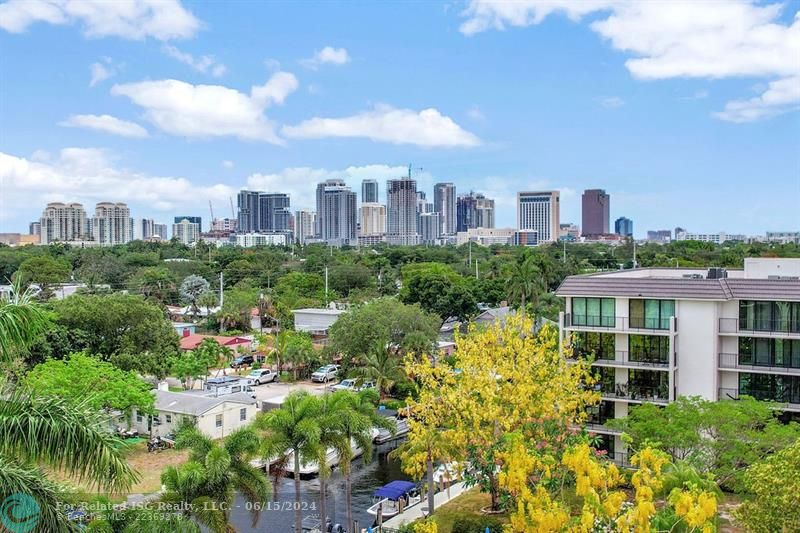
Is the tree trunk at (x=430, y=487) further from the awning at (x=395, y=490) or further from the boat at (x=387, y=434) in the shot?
the boat at (x=387, y=434)

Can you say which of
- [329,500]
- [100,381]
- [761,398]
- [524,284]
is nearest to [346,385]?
[100,381]

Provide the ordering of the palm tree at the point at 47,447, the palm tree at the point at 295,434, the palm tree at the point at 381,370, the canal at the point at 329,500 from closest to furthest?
1. the palm tree at the point at 47,447
2. the palm tree at the point at 295,434
3. the canal at the point at 329,500
4. the palm tree at the point at 381,370

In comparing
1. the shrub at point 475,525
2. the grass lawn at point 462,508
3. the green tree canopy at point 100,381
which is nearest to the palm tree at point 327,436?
Answer: the grass lawn at point 462,508

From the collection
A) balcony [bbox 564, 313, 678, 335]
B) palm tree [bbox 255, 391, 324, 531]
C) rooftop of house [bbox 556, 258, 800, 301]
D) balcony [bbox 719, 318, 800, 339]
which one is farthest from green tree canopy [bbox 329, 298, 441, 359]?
palm tree [bbox 255, 391, 324, 531]

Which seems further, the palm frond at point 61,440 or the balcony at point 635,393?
the balcony at point 635,393

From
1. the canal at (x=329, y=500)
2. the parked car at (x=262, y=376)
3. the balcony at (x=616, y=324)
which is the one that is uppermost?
the balcony at (x=616, y=324)

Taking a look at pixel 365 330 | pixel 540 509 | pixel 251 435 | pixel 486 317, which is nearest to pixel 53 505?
pixel 540 509
